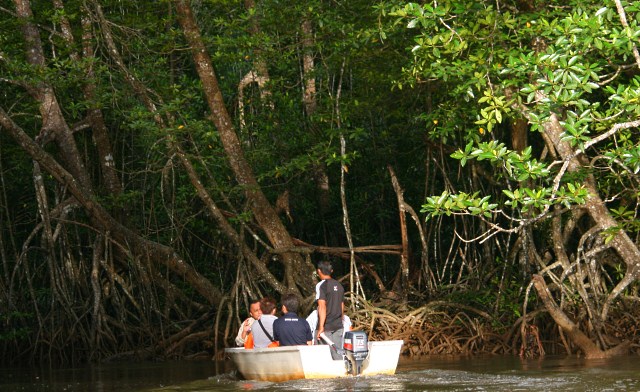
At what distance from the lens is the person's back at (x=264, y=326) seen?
37.3 feet

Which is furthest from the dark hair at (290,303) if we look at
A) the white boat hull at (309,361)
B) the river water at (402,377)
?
the river water at (402,377)

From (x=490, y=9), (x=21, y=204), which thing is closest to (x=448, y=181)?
(x=490, y=9)

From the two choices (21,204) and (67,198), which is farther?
(21,204)

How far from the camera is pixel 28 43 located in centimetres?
1509

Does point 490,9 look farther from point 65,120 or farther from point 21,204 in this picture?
point 21,204

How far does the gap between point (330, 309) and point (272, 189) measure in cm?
557

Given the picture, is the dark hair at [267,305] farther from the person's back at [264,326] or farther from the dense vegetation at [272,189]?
the dense vegetation at [272,189]

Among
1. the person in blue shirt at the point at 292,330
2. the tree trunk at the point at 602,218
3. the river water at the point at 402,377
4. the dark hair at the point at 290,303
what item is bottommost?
the river water at the point at 402,377

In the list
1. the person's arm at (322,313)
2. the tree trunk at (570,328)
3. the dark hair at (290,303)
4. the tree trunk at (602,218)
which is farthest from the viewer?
the tree trunk at (570,328)

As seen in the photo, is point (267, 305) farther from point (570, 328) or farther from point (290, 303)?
point (570, 328)

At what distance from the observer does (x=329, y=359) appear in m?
10.5

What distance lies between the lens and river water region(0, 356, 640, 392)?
9657mm

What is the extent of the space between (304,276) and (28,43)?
450 centimetres

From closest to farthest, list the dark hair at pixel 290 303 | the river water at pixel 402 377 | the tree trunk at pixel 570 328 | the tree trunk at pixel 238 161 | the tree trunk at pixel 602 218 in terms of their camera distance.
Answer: the river water at pixel 402 377 < the dark hair at pixel 290 303 < the tree trunk at pixel 602 218 < the tree trunk at pixel 570 328 < the tree trunk at pixel 238 161
